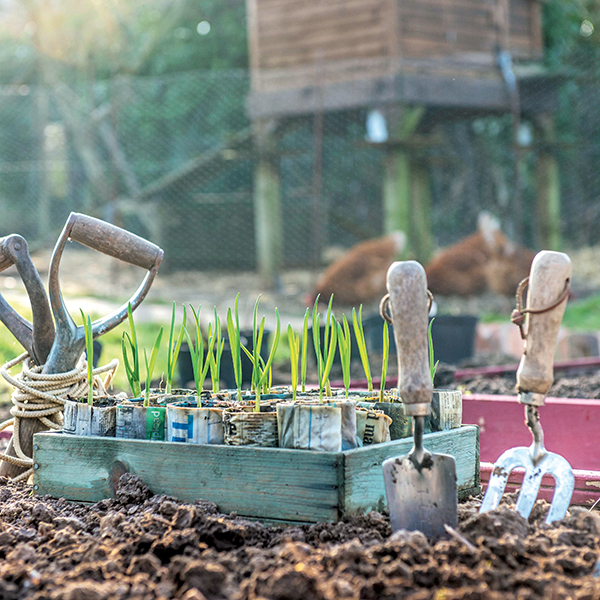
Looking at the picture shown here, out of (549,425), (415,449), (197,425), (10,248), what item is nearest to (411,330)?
(415,449)

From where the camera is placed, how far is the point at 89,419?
1.76m

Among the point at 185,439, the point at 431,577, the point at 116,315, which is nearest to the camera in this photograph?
the point at 431,577

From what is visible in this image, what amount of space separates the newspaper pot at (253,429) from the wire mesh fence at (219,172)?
350 inches

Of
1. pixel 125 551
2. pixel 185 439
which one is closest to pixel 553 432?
pixel 185 439

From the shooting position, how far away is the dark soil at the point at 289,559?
41.6 inches

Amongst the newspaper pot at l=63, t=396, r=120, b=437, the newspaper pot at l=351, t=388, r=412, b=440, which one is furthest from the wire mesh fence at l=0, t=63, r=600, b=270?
the newspaper pot at l=351, t=388, r=412, b=440

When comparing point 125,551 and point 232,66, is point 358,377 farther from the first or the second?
point 232,66

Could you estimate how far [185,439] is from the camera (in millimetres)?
1647

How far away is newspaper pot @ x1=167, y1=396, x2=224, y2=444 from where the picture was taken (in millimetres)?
1632

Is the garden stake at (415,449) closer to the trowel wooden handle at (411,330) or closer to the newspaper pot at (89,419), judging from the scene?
the trowel wooden handle at (411,330)

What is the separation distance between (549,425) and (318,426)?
1.21 m

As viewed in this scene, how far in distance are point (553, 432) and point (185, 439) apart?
1.32 meters

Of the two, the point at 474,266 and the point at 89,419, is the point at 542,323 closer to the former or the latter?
the point at 89,419

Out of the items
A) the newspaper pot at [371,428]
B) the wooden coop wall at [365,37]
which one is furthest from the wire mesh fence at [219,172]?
the newspaper pot at [371,428]
